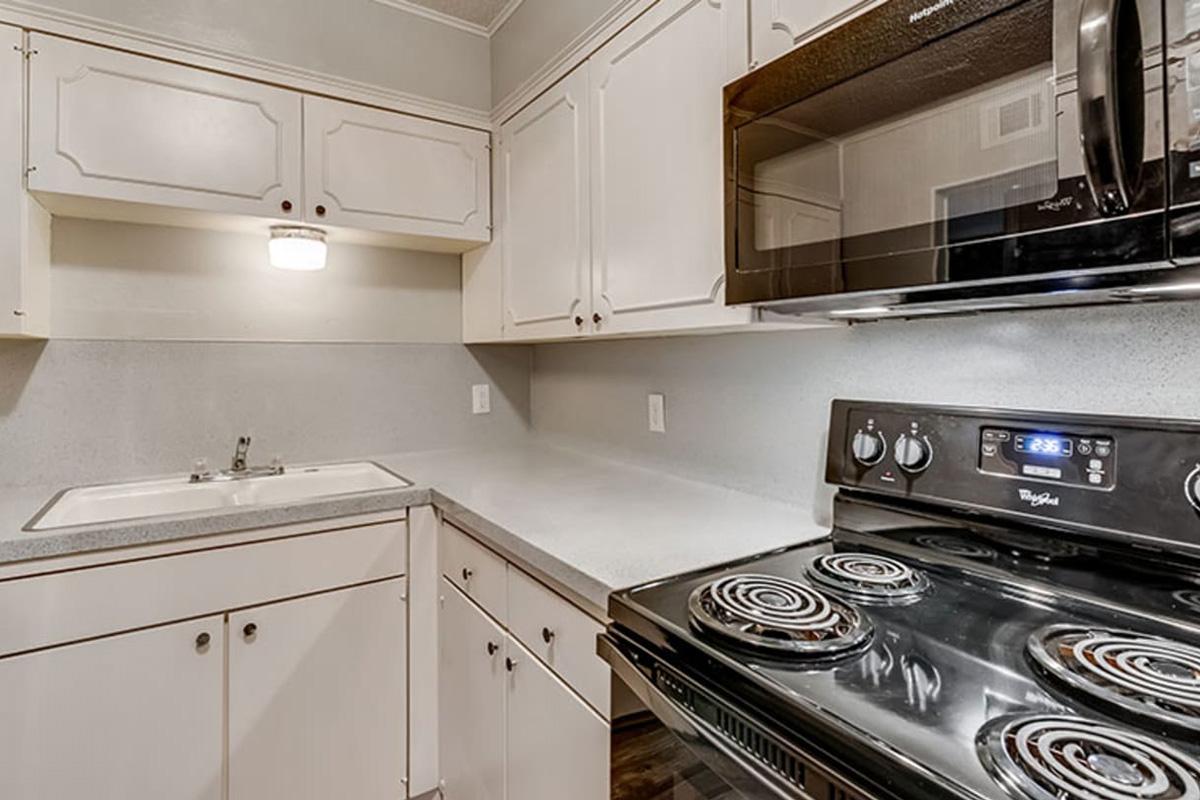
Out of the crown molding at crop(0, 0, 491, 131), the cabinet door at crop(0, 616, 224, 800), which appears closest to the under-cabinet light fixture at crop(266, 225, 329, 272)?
the crown molding at crop(0, 0, 491, 131)

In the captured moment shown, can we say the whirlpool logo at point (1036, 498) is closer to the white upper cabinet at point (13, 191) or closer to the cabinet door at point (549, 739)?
the cabinet door at point (549, 739)

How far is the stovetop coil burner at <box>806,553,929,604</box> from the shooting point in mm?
953

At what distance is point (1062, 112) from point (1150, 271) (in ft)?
0.68

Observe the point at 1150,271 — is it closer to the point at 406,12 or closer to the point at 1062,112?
the point at 1062,112

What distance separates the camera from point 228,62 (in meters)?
1.78

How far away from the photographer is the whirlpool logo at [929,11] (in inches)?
32.0

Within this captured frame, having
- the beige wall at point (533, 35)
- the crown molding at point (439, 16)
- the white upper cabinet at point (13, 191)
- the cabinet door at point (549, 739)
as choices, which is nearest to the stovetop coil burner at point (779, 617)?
A: the cabinet door at point (549, 739)

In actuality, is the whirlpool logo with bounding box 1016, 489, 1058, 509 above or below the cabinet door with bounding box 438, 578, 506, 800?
above

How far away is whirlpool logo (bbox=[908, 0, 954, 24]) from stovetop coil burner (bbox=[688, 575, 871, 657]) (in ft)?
2.64

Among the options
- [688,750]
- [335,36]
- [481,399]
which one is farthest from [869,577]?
[335,36]

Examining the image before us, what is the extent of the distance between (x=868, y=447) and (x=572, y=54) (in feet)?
4.21

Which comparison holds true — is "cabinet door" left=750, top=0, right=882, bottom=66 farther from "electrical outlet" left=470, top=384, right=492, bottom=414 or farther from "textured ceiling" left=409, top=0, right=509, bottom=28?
"electrical outlet" left=470, top=384, right=492, bottom=414

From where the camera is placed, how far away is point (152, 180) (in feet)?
5.52

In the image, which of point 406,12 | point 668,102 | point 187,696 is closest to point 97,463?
point 187,696
